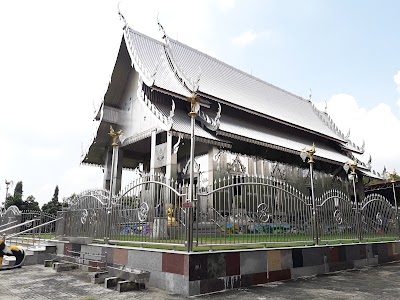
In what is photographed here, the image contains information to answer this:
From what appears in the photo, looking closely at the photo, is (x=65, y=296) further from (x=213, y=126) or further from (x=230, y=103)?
(x=230, y=103)

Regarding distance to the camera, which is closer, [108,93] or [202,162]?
[202,162]

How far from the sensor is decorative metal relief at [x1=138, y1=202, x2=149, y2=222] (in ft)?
23.6

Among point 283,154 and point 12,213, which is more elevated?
point 283,154

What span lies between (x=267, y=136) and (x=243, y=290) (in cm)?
1364

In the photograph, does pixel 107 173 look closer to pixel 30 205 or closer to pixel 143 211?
pixel 143 211

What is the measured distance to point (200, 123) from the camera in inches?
618

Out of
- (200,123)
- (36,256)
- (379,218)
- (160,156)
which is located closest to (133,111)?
(200,123)

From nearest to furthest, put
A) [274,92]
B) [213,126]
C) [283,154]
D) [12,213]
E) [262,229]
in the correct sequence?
[262,229]
[213,126]
[12,213]
[283,154]
[274,92]

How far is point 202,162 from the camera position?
14797mm

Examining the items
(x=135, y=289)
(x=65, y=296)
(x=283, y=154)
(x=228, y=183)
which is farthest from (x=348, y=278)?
(x=283, y=154)

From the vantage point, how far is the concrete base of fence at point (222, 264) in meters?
5.68

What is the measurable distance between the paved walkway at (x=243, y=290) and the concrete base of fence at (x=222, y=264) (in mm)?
220

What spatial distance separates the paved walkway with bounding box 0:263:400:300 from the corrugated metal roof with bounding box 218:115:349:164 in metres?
9.31

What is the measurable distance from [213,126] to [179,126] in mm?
1811
